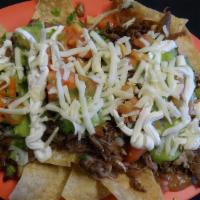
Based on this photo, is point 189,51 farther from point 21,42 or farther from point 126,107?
point 21,42

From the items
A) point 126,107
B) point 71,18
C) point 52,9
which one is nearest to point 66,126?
point 126,107

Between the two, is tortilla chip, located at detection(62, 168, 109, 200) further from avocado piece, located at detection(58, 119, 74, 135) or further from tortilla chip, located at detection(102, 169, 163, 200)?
avocado piece, located at detection(58, 119, 74, 135)

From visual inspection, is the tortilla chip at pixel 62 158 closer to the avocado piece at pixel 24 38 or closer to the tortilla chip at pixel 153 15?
the avocado piece at pixel 24 38

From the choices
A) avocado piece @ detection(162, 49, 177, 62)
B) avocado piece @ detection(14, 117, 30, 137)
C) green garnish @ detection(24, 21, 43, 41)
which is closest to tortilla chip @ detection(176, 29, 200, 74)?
avocado piece @ detection(162, 49, 177, 62)

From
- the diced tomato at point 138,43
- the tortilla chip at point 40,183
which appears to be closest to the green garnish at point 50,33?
the diced tomato at point 138,43

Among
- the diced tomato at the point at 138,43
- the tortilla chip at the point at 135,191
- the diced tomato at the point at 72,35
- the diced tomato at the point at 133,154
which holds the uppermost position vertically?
the diced tomato at the point at 72,35

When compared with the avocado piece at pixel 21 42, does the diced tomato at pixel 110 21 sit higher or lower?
lower

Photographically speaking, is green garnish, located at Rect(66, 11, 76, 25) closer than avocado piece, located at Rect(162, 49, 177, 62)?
No
